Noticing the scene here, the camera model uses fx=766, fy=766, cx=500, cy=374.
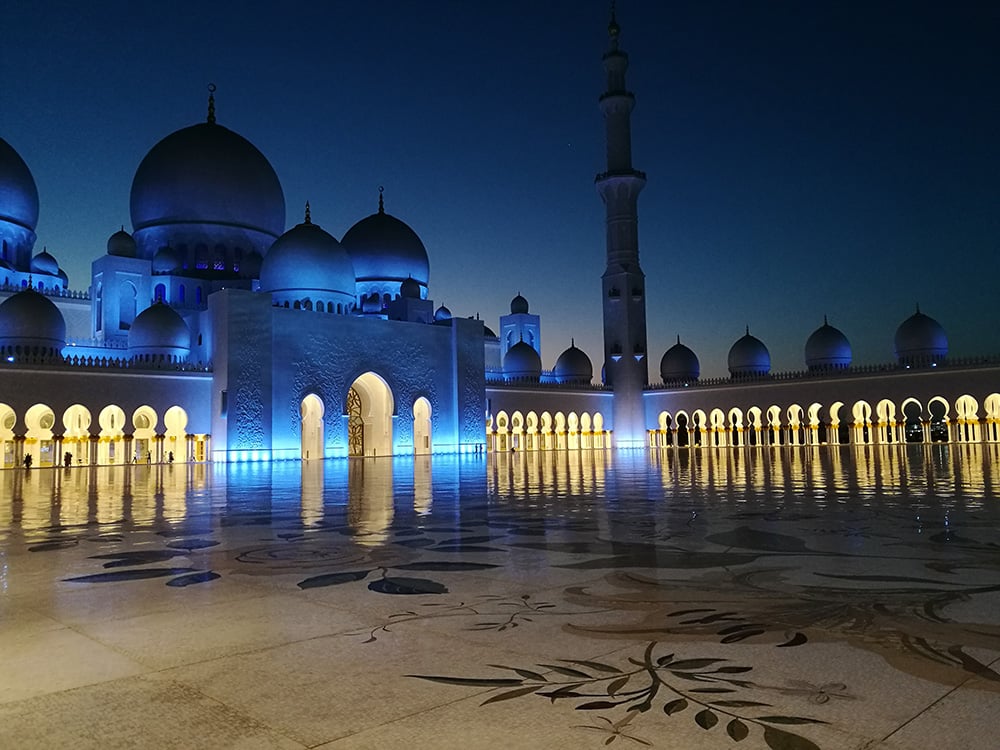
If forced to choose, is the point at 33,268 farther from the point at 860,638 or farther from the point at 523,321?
the point at 860,638

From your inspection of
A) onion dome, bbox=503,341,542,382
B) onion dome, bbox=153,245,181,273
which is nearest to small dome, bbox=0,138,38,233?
onion dome, bbox=153,245,181,273

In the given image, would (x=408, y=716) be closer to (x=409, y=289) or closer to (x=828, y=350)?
(x=409, y=289)

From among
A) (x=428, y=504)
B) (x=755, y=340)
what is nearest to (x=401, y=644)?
(x=428, y=504)

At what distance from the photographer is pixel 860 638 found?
5.96 ft

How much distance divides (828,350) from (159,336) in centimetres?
2405

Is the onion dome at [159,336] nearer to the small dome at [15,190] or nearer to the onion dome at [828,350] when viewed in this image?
the small dome at [15,190]

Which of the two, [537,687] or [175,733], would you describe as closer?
[175,733]

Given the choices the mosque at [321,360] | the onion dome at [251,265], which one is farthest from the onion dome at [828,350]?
the onion dome at [251,265]

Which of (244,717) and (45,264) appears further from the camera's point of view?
(45,264)

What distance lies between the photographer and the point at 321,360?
856 inches

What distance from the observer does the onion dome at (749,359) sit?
32.0m

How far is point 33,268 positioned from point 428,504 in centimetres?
2387

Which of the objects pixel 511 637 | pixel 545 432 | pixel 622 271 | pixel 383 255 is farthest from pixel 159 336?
pixel 511 637

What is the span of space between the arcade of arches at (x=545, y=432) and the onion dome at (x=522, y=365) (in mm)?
2486
